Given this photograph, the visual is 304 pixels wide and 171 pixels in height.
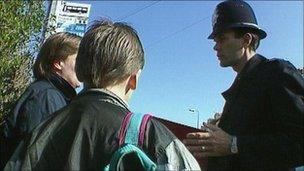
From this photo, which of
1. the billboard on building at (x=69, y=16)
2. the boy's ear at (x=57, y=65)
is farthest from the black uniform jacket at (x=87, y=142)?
the billboard on building at (x=69, y=16)

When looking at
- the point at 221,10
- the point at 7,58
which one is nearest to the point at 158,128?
the point at 221,10

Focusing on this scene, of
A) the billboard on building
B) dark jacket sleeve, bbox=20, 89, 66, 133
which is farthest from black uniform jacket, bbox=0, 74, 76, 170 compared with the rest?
the billboard on building

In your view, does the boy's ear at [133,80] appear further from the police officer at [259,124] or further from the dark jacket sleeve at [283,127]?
the dark jacket sleeve at [283,127]

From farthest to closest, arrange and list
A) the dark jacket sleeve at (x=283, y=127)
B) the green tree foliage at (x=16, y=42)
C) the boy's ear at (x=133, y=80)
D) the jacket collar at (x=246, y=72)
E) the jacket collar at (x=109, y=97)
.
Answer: the green tree foliage at (x=16, y=42)
the jacket collar at (x=246, y=72)
the dark jacket sleeve at (x=283, y=127)
the boy's ear at (x=133, y=80)
the jacket collar at (x=109, y=97)

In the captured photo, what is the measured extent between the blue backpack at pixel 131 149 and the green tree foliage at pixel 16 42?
16.3ft

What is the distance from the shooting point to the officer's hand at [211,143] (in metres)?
1.97

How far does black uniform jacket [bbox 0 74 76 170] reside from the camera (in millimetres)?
2225

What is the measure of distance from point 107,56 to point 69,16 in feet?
23.1

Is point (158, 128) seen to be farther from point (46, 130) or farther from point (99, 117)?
point (46, 130)

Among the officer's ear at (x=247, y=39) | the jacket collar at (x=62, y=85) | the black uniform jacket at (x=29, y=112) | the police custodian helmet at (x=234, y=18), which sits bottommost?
the black uniform jacket at (x=29, y=112)

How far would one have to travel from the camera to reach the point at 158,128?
140 cm

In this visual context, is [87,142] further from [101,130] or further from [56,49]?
[56,49]

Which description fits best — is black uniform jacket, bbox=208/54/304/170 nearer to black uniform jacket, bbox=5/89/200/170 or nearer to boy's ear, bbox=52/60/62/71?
black uniform jacket, bbox=5/89/200/170

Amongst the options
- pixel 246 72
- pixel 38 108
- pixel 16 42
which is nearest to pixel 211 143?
pixel 246 72
